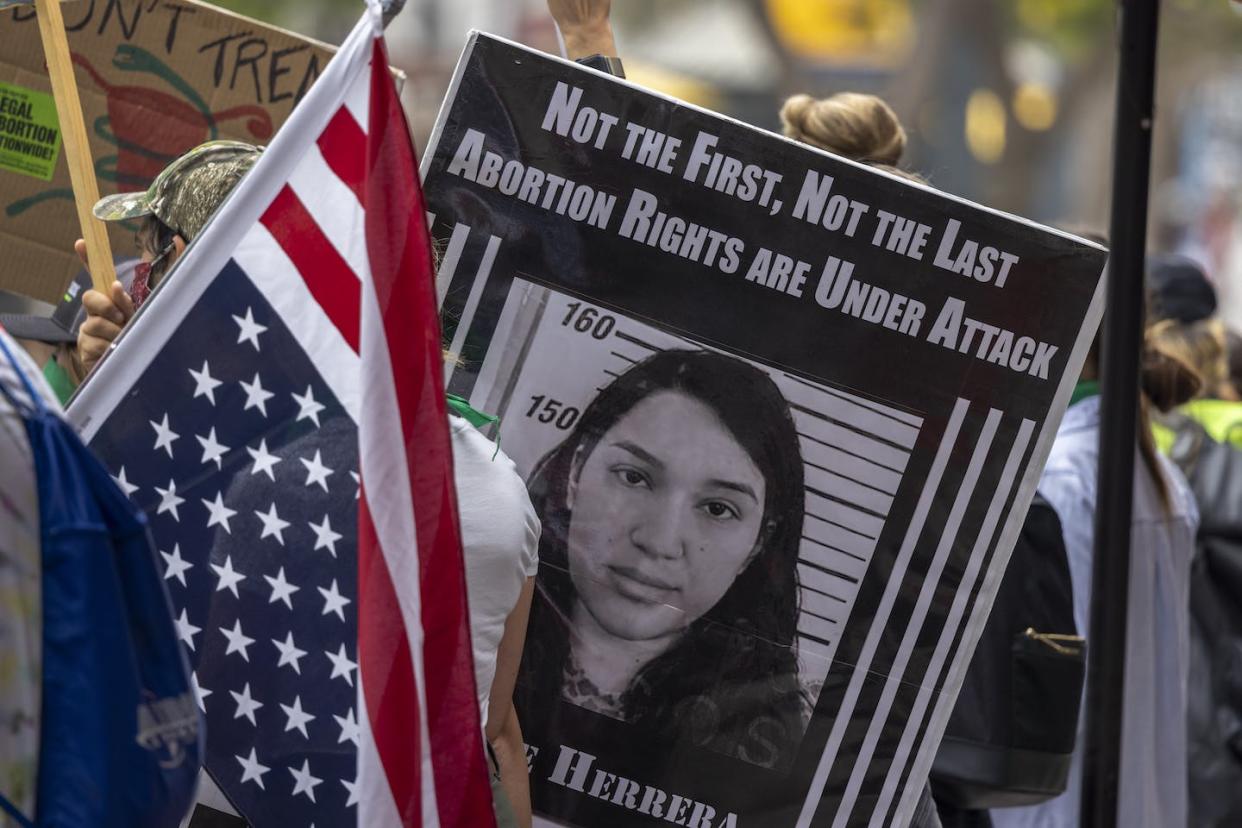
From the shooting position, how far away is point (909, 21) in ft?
80.8

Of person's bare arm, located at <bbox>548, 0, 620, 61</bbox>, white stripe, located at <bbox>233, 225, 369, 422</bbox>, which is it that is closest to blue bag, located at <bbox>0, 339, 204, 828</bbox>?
white stripe, located at <bbox>233, 225, 369, 422</bbox>

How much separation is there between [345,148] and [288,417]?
15.5 inches

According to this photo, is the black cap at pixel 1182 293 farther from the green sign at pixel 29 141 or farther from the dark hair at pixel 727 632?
the green sign at pixel 29 141

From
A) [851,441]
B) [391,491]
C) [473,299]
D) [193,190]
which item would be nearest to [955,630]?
[851,441]

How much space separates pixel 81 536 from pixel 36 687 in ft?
0.54

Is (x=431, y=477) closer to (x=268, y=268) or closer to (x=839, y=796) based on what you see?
(x=268, y=268)

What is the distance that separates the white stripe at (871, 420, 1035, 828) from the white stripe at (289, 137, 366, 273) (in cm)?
112

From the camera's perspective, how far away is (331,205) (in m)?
2.47

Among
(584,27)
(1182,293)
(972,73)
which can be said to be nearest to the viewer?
(584,27)

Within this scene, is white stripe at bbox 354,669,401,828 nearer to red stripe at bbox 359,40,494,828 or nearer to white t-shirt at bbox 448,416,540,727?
red stripe at bbox 359,40,494,828

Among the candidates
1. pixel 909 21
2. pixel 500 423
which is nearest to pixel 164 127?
pixel 500 423

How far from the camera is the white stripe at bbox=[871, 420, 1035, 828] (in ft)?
9.33

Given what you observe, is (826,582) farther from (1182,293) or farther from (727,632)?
(1182,293)

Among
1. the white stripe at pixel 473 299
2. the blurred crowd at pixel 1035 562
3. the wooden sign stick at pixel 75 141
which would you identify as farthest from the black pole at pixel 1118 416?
the wooden sign stick at pixel 75 141
